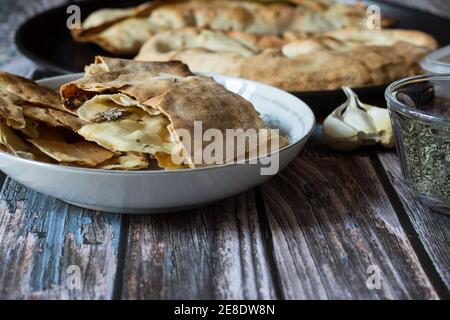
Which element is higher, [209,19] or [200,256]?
[200,256]

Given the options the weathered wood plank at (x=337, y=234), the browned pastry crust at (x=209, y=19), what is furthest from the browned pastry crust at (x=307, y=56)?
the weathered wood plank at (x=337, y=234)

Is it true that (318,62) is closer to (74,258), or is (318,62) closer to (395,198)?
(395,198)

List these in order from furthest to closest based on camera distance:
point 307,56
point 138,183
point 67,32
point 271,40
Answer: point 67,32, point 271,40, point 307,56, point 138,183

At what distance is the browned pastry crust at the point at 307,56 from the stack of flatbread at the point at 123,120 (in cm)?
44

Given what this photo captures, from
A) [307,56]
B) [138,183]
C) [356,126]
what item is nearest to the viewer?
[138,183]

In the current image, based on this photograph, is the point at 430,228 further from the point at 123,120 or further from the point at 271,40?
the point at 271,40

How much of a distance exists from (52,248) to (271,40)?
107cm

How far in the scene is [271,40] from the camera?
78.0 inches

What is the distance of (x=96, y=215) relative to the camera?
1.18 metres

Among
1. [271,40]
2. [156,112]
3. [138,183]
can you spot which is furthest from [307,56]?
[138,183]

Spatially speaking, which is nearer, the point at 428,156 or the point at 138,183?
the point at 138,183

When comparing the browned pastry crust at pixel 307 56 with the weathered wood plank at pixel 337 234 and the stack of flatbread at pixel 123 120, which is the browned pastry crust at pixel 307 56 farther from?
the stack of flatbread at pixel 123 120

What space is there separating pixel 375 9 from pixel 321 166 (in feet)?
3.52

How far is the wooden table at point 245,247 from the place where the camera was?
3.24 feet
